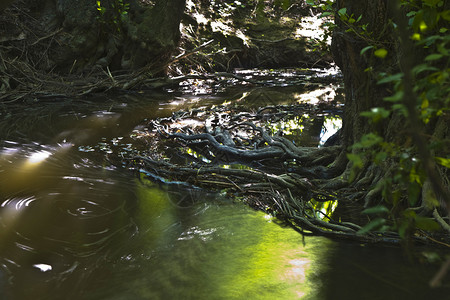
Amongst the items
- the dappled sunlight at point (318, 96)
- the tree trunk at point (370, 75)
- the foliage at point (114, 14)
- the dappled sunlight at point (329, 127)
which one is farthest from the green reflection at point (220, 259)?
the foliage at point (114, 14)

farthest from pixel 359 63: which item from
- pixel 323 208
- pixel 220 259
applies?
pixel 220 259

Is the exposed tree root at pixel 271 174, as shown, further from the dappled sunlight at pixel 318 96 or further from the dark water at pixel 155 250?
the dappled sunlight at pixel 318 96

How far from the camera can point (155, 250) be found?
291cm

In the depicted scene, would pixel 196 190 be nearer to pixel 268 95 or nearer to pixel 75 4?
pixel 268 95

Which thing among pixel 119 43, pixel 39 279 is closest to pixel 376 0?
pixel 39 279

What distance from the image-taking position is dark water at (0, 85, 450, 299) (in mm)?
2412

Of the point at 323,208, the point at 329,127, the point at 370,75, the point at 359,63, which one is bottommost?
the point at 323,208

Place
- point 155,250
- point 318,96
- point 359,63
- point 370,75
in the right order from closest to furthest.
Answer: point 155,250 → point 370,75 → point 359,63 → point 318,96

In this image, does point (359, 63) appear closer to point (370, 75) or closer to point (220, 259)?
point (370, 75)

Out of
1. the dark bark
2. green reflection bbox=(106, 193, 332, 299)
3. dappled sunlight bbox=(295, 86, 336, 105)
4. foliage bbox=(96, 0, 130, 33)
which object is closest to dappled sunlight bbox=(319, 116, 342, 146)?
dappled sunlight bbox=(295, 86, 336, 105)

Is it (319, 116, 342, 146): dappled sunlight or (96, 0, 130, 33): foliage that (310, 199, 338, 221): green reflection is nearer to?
(319, 116, 342, 146): dappled sunlight

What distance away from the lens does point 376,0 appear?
11.3 feet

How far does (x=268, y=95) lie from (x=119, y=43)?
13.4ft

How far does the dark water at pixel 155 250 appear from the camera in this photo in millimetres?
2412
